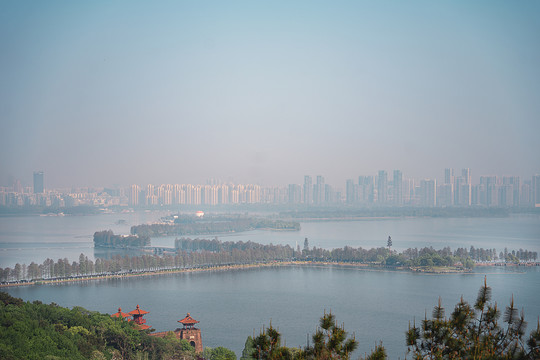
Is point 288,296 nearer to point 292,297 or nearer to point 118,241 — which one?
point 292,297

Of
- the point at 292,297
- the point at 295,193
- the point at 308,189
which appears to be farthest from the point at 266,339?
the point at 295,193

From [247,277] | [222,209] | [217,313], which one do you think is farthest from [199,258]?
[222,209]

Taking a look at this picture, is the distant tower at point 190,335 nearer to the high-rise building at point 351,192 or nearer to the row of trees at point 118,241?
the row of trees at point 118,241

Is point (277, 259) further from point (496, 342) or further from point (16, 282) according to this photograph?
point (496, 342)

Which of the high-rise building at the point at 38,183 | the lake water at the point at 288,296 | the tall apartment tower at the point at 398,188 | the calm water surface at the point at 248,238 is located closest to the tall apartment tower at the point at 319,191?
the tall apartment tower at the point at 398,188

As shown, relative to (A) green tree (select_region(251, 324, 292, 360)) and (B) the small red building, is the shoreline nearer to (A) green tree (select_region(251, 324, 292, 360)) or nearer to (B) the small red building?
(B) the small red building

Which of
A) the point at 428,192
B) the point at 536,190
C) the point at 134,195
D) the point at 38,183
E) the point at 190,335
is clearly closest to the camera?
the point at 190,335

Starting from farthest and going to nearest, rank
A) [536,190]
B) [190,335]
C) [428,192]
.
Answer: [428,192], [536,190], [190,335]
